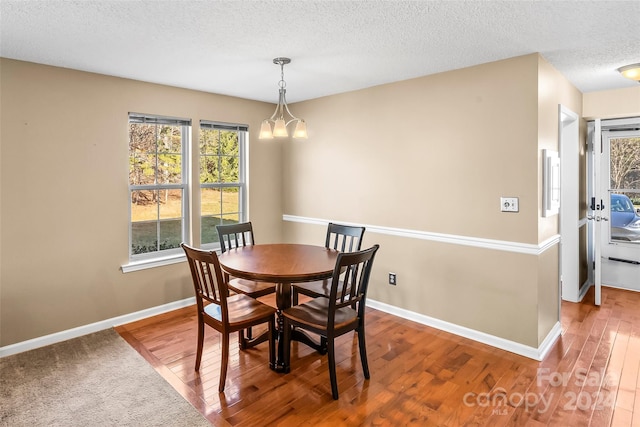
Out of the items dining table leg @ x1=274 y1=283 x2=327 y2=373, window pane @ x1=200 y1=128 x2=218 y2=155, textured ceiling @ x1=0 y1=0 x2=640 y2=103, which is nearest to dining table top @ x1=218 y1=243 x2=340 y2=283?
dining table leg @ x1=274 y1=283 x2=327 y2=373

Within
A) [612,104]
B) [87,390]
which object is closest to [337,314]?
[87,390]

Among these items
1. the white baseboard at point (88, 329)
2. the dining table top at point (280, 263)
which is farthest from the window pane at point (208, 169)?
the white baseboard at point (88, 329)

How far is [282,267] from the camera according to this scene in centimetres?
272

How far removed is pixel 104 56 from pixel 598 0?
3.32 m

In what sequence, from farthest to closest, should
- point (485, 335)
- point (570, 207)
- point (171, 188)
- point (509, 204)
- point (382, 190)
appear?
point (570, 207), point (171, 188), point (382, 190), point (485, 335), point (509, 204)

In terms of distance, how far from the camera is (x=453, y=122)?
3.31 m

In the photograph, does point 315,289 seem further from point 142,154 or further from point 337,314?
point 142,154

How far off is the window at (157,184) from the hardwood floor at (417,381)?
35.3 inches

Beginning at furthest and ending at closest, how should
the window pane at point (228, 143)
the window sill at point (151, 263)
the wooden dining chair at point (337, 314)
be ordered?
the window pane at point (228, 143) → the window sill at point (151, 263) → the wooden dining chair at point (337, 314)

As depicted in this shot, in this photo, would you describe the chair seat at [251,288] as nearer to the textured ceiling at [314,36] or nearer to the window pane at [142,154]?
the window pane at [142,154]

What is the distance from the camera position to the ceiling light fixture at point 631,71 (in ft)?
10.1

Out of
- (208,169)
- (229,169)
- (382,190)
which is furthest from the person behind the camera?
(229,169)

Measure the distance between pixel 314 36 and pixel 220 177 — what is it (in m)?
2.37

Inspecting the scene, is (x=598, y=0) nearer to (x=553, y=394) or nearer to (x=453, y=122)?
(x=453, y=122)
